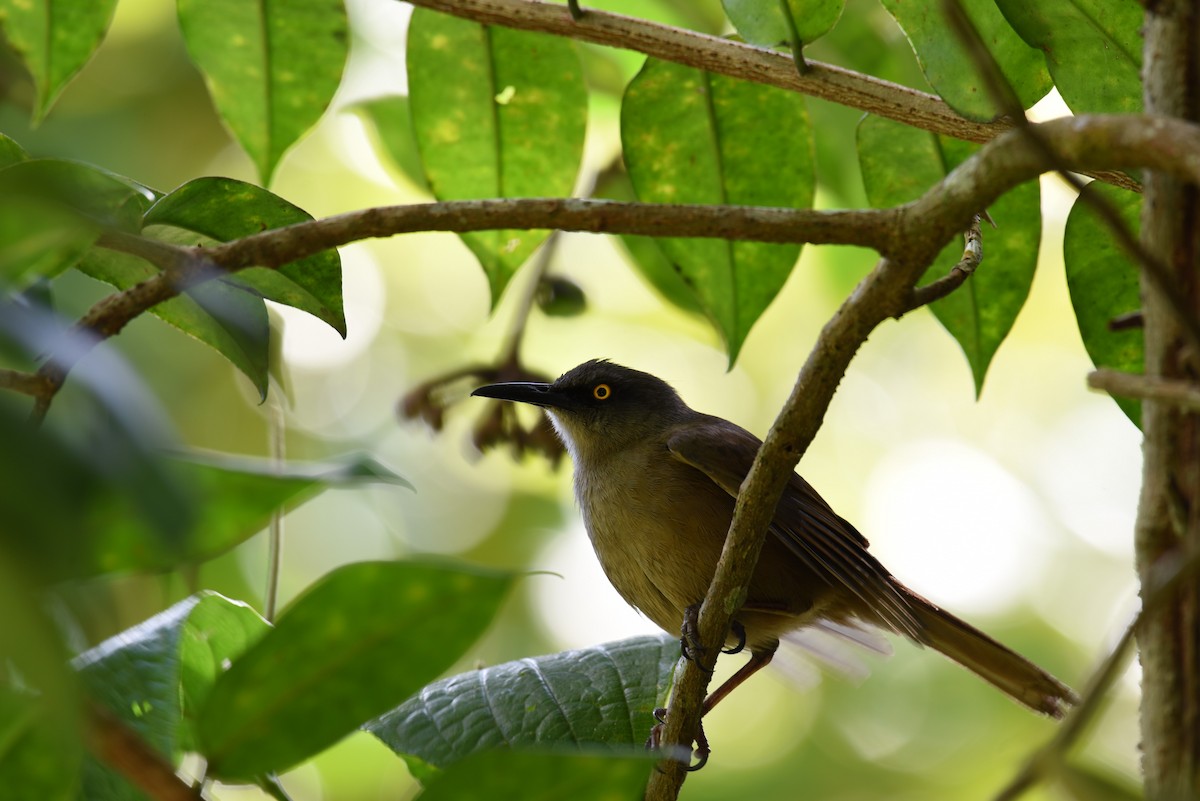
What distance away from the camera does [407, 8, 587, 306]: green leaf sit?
133 inches

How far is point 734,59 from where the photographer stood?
2.83m

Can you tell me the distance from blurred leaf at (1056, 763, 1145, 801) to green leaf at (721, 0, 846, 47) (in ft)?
5.97

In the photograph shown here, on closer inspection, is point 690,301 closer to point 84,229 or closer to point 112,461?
point 84,229

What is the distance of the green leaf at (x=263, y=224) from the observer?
2301 millimetres

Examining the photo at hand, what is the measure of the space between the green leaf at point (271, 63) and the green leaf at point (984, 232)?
1.46 metres

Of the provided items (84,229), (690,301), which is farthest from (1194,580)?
(690,301)

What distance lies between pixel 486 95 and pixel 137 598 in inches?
105

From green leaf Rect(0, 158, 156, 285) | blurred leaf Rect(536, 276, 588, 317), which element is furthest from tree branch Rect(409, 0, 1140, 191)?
blurred leaf Rect(536, 276, 588, 317)

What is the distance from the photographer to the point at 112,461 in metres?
1.04

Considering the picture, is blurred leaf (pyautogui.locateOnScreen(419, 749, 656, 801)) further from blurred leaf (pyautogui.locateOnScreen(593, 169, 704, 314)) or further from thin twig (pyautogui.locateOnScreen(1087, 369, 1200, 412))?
blurred leaf (pyautogui.locateOnScreen(593, 169, 704, 314))

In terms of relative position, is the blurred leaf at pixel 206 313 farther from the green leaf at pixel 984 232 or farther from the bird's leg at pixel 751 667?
the bird's leg at pixel 751 667

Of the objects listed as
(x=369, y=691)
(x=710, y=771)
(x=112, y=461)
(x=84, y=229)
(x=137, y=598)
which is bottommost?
(x=710, y=771)

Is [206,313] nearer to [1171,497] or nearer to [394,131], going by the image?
[1171,497]

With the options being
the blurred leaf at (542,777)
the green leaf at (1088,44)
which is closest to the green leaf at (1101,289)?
the green leaf at (1088,44)
